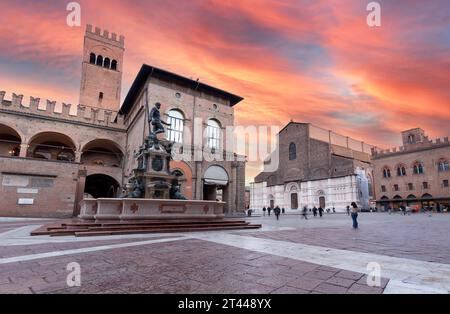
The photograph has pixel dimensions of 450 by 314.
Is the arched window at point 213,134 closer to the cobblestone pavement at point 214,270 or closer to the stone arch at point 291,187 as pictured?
the cobblestone pavement at point 214,270

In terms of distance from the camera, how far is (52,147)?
29188 mm

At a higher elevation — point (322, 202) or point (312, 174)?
point (312, 174)

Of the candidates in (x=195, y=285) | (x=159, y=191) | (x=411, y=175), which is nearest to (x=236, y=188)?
(x=159, y=191)

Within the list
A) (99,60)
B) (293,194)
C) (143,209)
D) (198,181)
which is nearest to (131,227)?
(143,209)

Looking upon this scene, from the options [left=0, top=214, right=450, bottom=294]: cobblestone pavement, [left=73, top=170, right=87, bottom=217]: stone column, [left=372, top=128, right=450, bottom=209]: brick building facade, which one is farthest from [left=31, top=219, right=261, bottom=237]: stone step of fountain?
[left=372, top=128, right=450, bottom=209]: brick building facade

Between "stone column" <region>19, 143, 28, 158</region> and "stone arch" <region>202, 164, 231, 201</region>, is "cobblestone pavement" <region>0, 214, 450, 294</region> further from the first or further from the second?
"stone column" <region>19, 143, 28, 158</region>

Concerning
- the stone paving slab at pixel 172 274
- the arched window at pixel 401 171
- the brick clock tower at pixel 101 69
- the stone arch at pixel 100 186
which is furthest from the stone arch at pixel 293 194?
the stone paving slab at pixel 172 274

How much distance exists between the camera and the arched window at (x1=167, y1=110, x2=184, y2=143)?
23.7 m

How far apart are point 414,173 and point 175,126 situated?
39.9 metres

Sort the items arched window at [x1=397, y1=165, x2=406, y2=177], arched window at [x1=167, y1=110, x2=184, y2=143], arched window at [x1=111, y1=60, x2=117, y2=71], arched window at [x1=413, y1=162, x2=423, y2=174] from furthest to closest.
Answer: arched window at [x1=397, y1=165, x2=406, y2=177]
arched window at [x1=111, y1=60, x2=117, y2=71]
arched window at [x1=413, y1=162, x2=423, y2=174]
arched window at [x1=167, y1=110, x2=184, y2=143]

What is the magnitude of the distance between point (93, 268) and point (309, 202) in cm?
4741

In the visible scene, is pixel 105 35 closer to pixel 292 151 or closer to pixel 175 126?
pixel 175 126

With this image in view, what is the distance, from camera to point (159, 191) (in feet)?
38.4

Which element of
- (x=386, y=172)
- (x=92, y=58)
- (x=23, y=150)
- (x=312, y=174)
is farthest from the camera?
(x=312, y=174)
